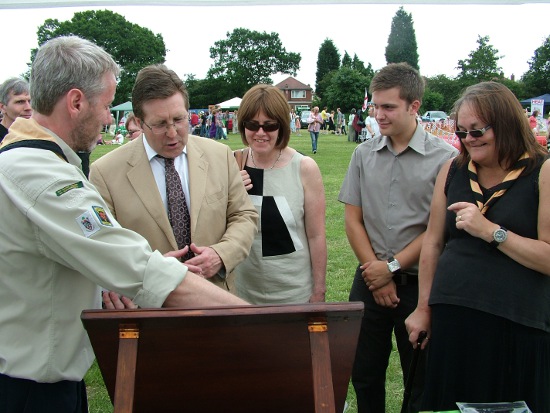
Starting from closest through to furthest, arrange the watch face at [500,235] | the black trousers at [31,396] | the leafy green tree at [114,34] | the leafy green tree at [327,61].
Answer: the black trousers at [31,396] → the watch face at [500,235] → the leafy green tree at [114,34] → the leafy green tree at [327,61]

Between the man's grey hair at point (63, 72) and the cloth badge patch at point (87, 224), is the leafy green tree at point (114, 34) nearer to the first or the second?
the man's grey hair at point (63, 72)

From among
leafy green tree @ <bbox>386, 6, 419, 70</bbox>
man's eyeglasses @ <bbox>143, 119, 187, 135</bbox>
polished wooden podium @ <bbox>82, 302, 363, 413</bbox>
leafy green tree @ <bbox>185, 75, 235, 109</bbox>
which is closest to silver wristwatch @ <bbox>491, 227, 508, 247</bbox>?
polished wooden podium @ <bbox>82, 302, 363, 413</bbox>

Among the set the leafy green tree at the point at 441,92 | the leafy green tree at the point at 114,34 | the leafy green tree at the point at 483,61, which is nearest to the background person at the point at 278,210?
the leafy green tree at the point at 441,92

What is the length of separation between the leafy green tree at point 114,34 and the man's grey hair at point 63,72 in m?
66.7

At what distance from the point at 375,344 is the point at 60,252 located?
2.04 m

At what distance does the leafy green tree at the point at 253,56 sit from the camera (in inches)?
3462

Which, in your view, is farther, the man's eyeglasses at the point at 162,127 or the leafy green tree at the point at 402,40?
the leafy green tree at the point at 402,40

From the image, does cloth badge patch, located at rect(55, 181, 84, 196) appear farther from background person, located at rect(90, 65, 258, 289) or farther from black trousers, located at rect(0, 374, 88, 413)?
background person, located at rect(90, 65, 258, 289)

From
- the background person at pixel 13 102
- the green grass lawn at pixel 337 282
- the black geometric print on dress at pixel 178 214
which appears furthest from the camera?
the background person at pixel 13 102

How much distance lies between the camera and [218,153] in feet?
8.40

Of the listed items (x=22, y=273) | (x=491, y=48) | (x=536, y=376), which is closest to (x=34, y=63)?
(x=22, y=273)

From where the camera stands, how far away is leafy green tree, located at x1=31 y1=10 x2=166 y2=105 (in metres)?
66.2

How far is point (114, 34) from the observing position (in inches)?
2665

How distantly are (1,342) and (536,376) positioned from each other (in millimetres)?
2053
